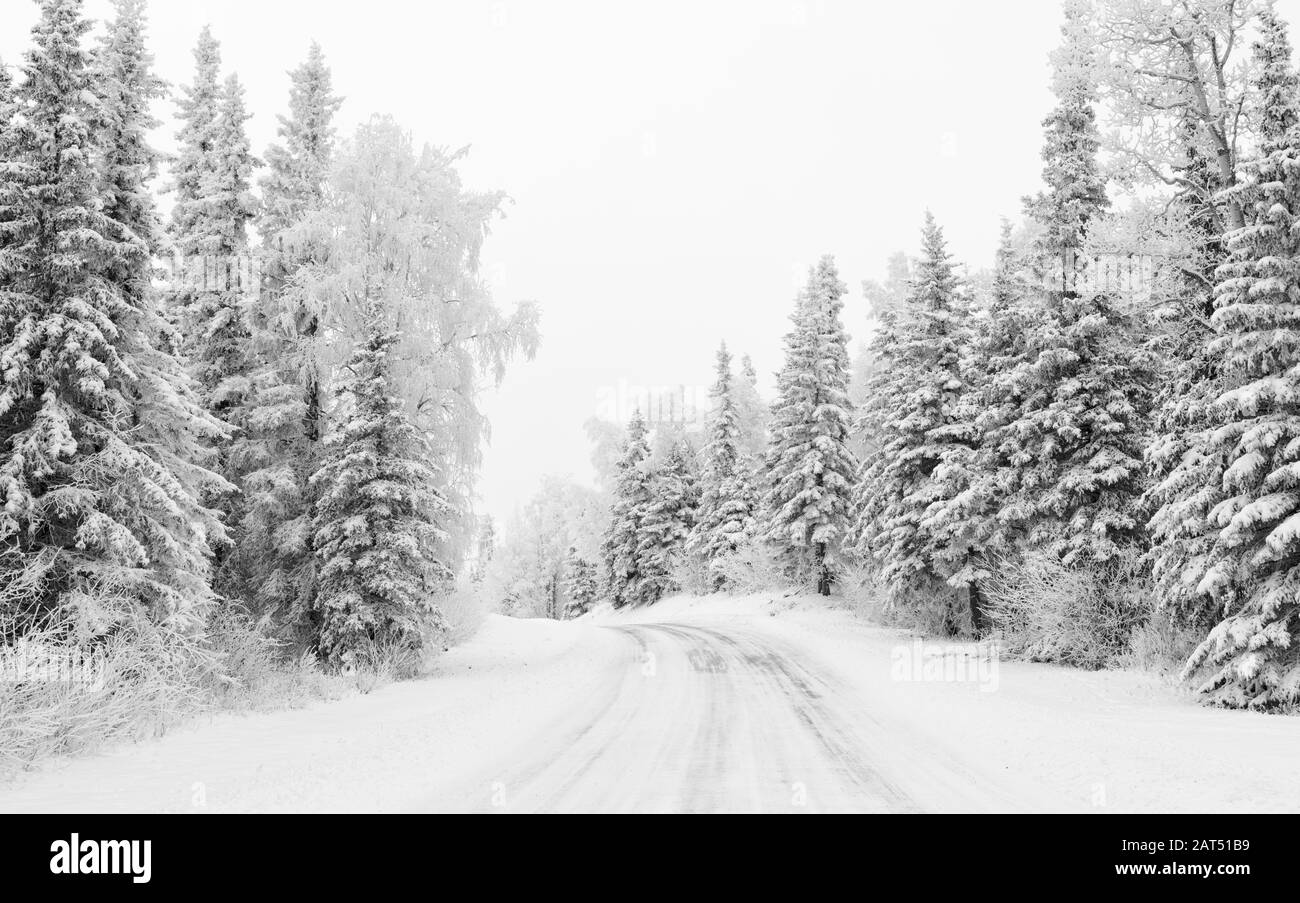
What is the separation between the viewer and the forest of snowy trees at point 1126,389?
11867mm

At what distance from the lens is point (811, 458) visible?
102 feet

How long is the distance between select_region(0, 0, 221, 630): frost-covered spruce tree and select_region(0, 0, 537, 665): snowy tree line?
0.04 metres

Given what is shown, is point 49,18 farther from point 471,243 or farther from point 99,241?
point 471,243

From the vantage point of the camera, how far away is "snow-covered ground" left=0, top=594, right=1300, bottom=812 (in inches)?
267

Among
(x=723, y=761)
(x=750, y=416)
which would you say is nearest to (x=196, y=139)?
(x=723, y=761)

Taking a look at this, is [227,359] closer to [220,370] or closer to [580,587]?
[220,370]

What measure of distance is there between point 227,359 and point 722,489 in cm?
3027

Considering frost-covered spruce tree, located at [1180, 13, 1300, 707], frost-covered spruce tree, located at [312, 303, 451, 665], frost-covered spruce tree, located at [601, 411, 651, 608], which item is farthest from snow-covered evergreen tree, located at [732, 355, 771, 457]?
frost-covered spruce tree, located at [1180, 13, 1300, 707]

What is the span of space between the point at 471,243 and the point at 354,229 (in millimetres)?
3068

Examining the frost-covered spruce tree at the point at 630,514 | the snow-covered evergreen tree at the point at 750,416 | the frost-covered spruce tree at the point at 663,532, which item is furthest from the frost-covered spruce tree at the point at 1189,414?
the frost-covered spruce tree at the point at 630,514

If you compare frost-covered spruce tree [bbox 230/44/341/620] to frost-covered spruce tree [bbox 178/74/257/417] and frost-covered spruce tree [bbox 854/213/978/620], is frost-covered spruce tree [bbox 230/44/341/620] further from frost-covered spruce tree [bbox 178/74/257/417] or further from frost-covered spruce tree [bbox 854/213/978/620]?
frost-covered spruce tree [bbox 854/213/978/620]

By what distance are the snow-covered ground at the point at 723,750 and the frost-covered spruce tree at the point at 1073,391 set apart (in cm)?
348

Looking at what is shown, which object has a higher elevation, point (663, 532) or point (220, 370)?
point (220, 370)
